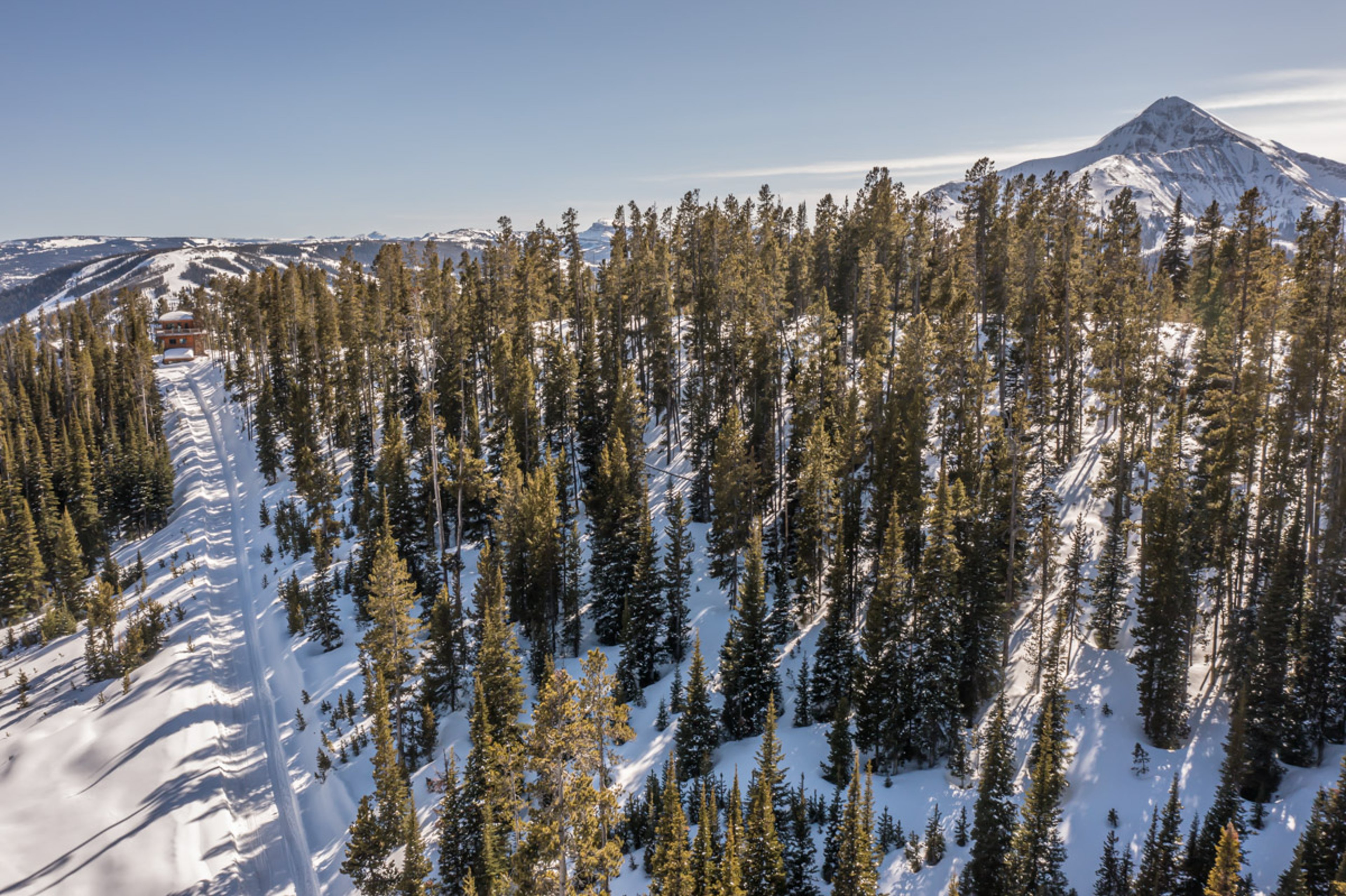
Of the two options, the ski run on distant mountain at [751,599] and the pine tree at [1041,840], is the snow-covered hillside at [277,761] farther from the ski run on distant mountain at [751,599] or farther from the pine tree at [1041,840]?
the pine tree at [1041,840]

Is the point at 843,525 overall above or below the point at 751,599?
above

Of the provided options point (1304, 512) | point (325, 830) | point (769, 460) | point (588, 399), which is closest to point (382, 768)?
point (325, 830)

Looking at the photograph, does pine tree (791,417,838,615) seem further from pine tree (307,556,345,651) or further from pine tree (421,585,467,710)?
pine tree (307,556,345,651)

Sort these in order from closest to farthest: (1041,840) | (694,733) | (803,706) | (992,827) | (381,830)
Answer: (1041,840), (992,827), (381,830), (694,733), (803,706)

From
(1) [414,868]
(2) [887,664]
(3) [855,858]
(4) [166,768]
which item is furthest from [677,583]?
(4) [166,768]

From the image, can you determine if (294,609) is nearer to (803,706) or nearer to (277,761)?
(277,761)

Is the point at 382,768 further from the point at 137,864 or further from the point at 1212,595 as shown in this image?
the point at 1212,595

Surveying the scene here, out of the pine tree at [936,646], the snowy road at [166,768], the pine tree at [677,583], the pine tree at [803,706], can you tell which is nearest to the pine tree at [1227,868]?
the pine tree at [936,646]
